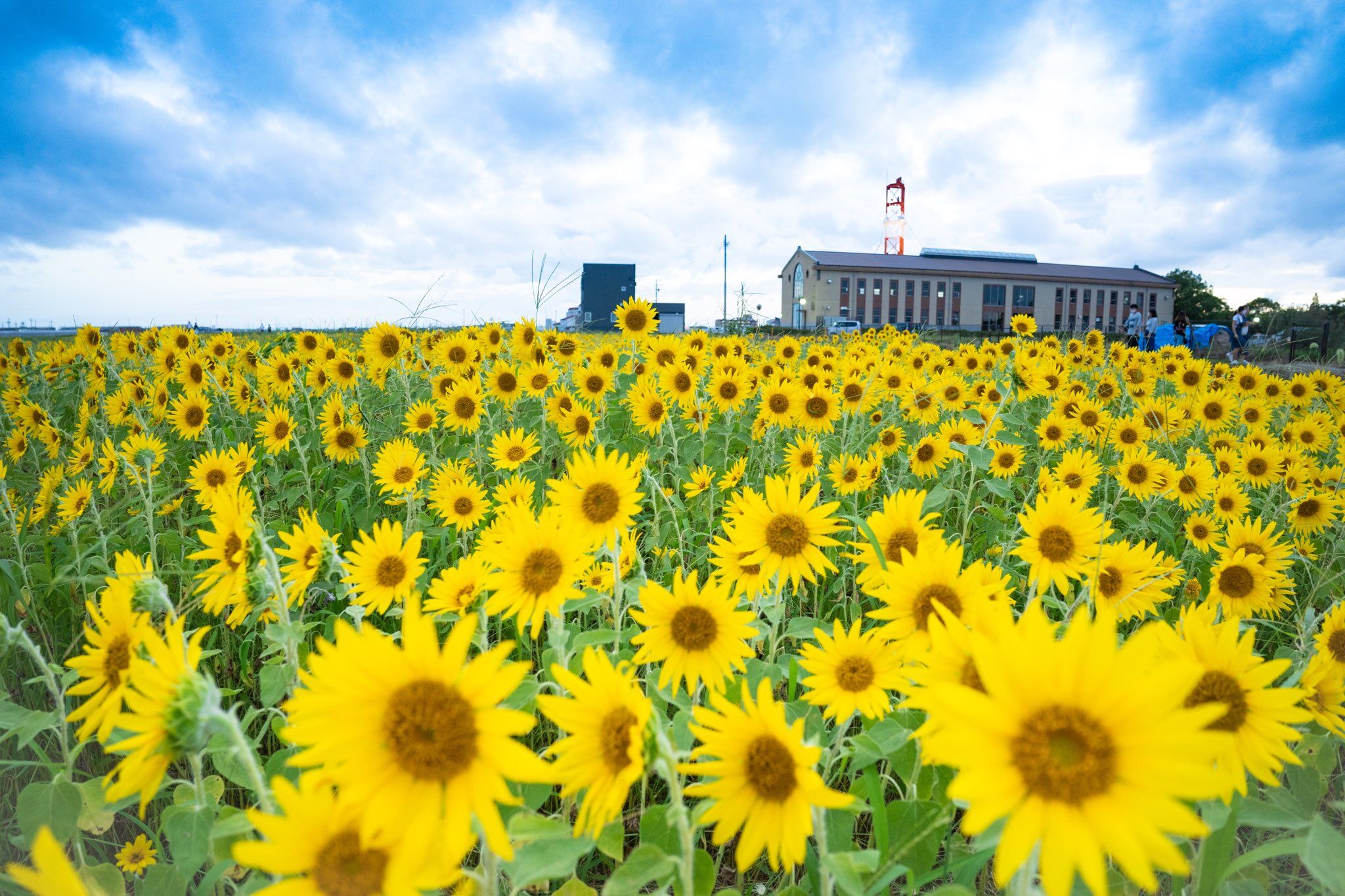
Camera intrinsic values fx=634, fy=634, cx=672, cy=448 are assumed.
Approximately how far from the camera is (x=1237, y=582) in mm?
2195

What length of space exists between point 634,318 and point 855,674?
14.3ft

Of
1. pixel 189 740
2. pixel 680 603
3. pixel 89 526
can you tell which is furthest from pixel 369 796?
pixel 89 526

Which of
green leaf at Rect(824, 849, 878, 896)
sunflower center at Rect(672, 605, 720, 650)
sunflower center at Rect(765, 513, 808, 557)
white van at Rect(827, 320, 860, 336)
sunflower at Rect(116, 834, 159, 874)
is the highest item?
white van at Rect(827, 320, 860, 336)

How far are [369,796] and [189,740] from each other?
11.6 inches

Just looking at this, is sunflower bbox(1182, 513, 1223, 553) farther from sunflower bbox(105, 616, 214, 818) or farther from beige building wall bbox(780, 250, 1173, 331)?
beige building wall bbox(780, 250, 1173, 331)

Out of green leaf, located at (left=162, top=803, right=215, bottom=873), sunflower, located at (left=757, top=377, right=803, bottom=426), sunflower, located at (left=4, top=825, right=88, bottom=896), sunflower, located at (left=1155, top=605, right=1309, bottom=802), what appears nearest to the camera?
sunflower, located at (left=4, top=825, right=88, bottom=896)

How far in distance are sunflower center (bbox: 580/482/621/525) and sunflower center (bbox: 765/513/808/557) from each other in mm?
416

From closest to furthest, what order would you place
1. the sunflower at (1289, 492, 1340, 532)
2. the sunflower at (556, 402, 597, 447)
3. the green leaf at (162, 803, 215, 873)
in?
the green leaf at (162, 803, 215, 873), the sunflower at (1289, 492, 1340, 532), the sunflower at (556, 402, 597, 447)

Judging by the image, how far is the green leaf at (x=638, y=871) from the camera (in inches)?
31.2

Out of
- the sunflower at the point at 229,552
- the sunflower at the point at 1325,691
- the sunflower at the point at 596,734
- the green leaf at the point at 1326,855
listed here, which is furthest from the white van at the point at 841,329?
the sunflower at the point at 596,734

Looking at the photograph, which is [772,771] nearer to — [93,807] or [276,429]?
[93,807]

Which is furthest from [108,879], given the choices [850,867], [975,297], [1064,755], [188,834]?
[975,297]

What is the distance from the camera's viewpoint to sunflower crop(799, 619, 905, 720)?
1.24 meters

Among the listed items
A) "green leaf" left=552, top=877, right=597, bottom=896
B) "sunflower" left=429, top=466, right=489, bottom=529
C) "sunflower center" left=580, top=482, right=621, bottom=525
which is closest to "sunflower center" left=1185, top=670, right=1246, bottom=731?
"green leaf" left=552, top=877, right=597, bottom=896
